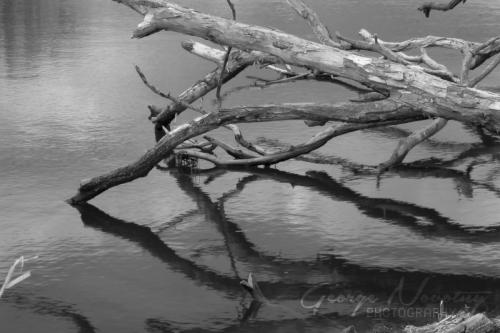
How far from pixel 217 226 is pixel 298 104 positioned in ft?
5.70

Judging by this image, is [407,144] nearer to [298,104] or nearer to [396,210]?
[396,210]

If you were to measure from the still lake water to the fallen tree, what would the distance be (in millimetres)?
407

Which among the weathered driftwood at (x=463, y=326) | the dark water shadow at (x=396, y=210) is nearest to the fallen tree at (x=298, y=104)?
the dark water shadow at (x=396, y=210)

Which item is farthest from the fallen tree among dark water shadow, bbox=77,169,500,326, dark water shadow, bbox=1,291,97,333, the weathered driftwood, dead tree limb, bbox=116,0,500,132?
the weathered driftwood

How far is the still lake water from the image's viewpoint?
9195 millimetres

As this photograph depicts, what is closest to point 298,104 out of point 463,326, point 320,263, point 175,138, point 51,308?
point 175,138

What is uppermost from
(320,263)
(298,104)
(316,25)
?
(316,25)

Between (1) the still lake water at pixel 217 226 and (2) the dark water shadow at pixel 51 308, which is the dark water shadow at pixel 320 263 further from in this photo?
(2) the dark water shadow at pixel 51 308

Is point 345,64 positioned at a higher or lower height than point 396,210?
higher

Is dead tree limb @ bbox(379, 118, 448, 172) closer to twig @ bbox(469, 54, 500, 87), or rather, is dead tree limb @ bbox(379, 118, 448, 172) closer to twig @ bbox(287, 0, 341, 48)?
twig @ bbox(469, 54, 500, 87)

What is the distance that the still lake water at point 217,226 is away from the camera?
9.20 meters

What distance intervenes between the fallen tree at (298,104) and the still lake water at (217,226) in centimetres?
41

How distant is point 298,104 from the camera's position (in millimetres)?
11844

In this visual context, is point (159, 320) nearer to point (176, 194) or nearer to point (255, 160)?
point (176, 194)
